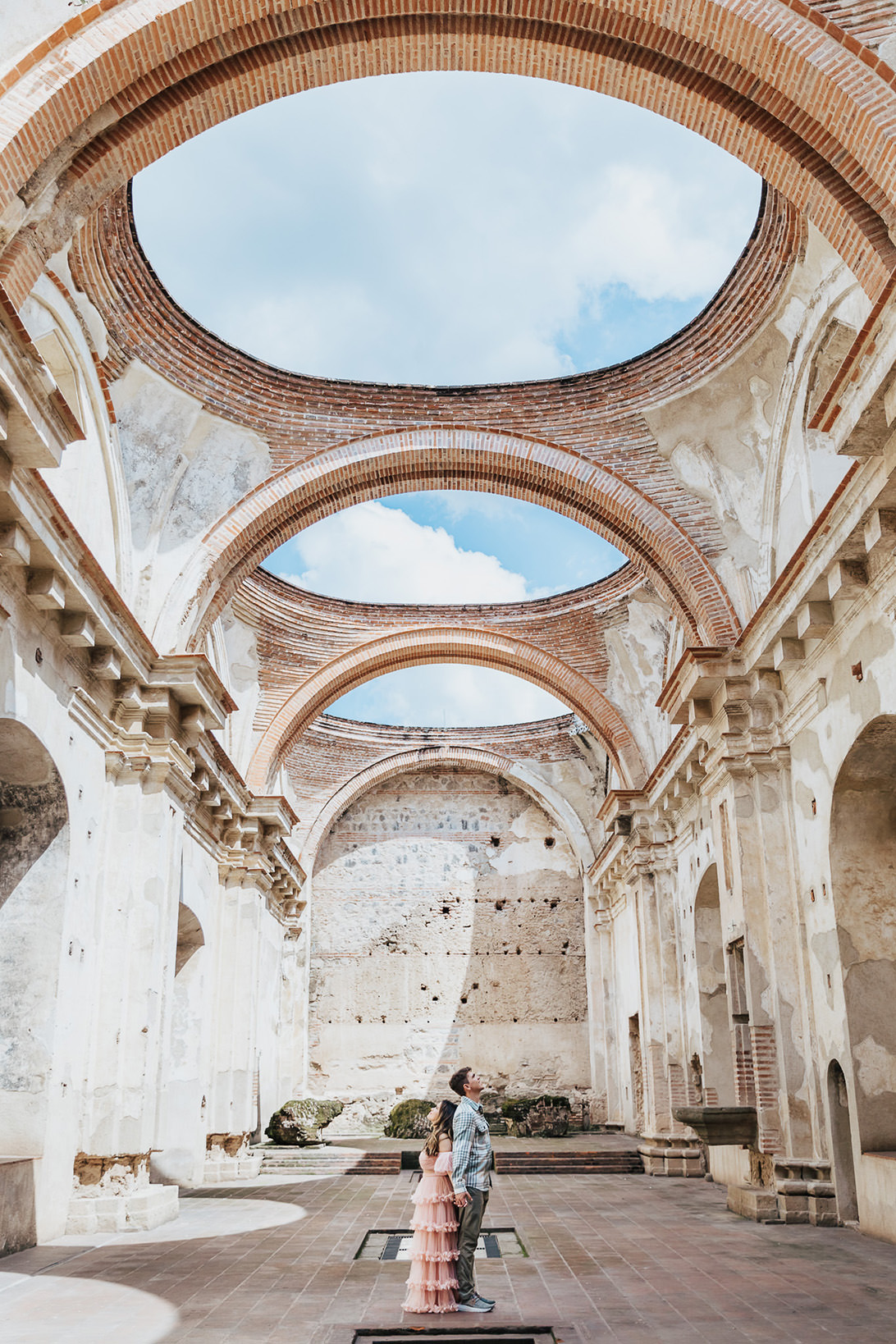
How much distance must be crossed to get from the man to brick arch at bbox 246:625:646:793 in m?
10.0

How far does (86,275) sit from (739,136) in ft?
16.2

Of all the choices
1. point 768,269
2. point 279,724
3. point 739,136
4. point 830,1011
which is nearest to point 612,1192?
point 830,1011

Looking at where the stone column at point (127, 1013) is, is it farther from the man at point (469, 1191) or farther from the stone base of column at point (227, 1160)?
the man at point (469, 1191)

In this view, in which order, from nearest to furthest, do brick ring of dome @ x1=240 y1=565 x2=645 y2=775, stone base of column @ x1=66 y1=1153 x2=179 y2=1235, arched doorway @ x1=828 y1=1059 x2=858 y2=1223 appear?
1. arched doorway @ x1=828 y1=1059 x2=858 y2=1223
2. stone base of column @ x1=66 y1=1153 x2=179 y2=1235
3. brick ring of dome @ x1=240 y1=565 x2=645 y2=775

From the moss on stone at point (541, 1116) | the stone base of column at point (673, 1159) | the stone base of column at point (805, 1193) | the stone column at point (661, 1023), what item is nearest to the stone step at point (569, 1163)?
the stone column at point (661, 1023)

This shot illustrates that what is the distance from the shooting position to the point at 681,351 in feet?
33.6

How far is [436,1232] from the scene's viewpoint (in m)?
5.36

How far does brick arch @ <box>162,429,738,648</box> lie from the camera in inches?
414

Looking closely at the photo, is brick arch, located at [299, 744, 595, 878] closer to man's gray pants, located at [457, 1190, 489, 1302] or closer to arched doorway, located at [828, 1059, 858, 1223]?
arched doorway, located at [828, 1059, 858, 1223]

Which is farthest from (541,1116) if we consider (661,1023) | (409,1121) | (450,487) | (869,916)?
(869,916)

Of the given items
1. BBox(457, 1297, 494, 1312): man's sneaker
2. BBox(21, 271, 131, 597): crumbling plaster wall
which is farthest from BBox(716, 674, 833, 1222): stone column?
BBox(21, 271, 131, 597): crumbling plaster wall

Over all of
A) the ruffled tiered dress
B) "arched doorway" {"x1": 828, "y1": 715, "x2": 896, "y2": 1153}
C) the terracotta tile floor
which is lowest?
the terracotta tile floor

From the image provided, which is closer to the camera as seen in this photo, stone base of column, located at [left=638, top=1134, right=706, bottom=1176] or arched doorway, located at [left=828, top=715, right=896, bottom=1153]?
arched doorway, located at [left=828, top=715, right=896, bottom=1153]

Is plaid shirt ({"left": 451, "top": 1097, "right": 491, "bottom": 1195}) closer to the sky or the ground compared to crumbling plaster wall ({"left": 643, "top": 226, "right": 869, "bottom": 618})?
closer to the ground
